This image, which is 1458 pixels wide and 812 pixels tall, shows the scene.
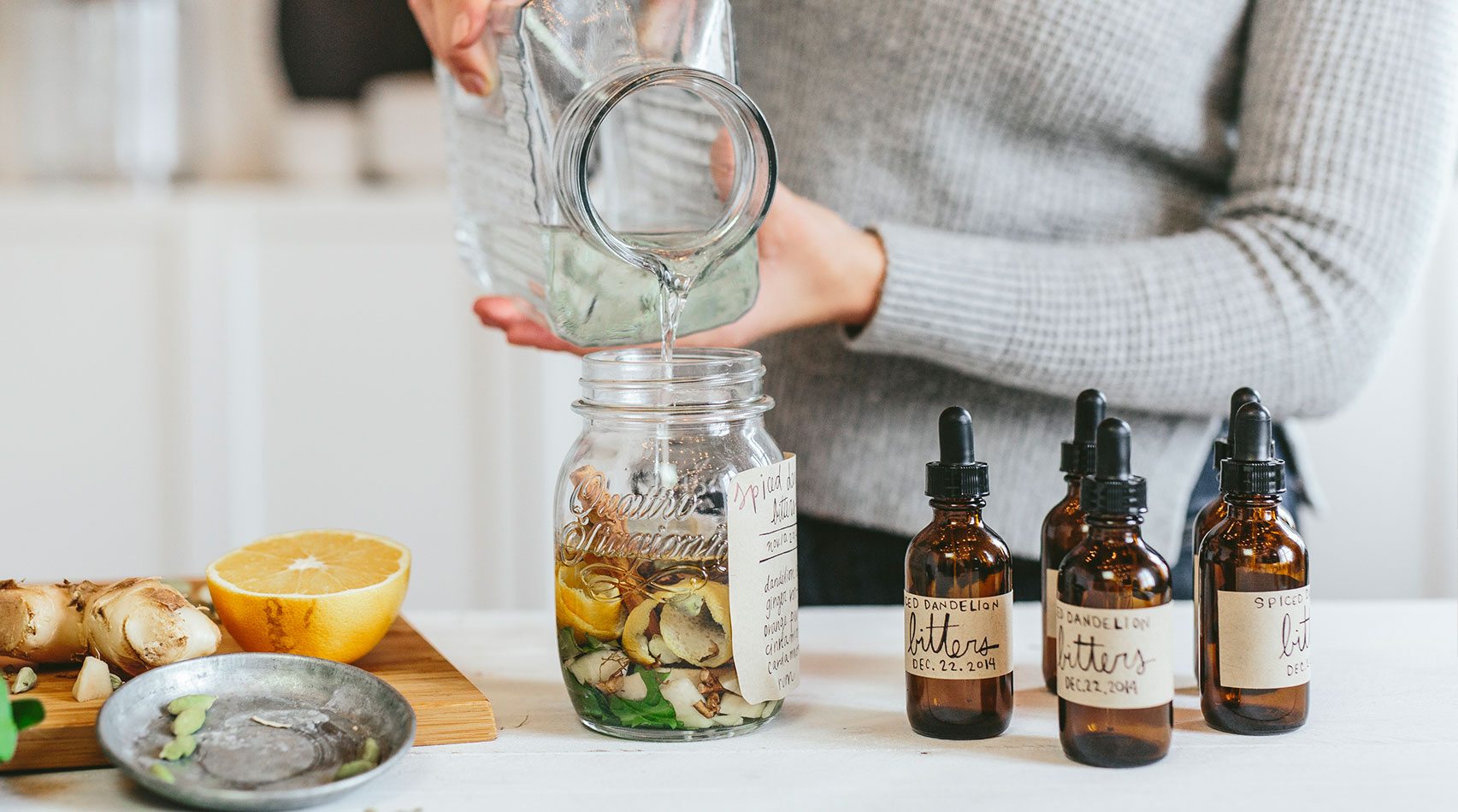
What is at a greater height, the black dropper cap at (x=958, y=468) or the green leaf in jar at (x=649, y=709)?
the black dropper cap at (x=958, y=468)

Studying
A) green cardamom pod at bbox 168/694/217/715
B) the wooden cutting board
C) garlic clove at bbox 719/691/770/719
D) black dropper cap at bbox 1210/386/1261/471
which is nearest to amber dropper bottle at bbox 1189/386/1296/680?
black dropper cap at bbox 1210/386/1261/471

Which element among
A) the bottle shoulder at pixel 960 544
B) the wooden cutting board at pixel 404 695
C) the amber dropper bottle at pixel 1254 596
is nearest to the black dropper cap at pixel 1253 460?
the amber dropper bottle at pixel 1254 596

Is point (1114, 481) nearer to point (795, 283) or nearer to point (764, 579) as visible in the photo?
point (764, 579)

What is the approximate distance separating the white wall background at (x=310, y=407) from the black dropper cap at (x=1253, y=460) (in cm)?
138

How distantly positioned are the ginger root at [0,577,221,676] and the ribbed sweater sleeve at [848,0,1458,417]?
47 centimetres

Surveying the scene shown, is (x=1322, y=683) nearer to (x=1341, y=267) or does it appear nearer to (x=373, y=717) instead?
(x=1341, y=267)

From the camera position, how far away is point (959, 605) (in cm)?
65

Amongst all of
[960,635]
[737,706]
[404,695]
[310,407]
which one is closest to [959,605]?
[960,635]

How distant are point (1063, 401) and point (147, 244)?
55.1 inches

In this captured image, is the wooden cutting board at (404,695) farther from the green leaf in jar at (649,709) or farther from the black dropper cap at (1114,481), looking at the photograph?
the black dropper cap at (1114,481)

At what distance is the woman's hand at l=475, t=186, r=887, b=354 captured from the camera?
85 centimetres

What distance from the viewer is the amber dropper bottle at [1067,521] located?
72 centimetres

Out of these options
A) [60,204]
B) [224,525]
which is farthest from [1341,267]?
[60,204]

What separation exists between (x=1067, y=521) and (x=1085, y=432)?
0.19 ft
